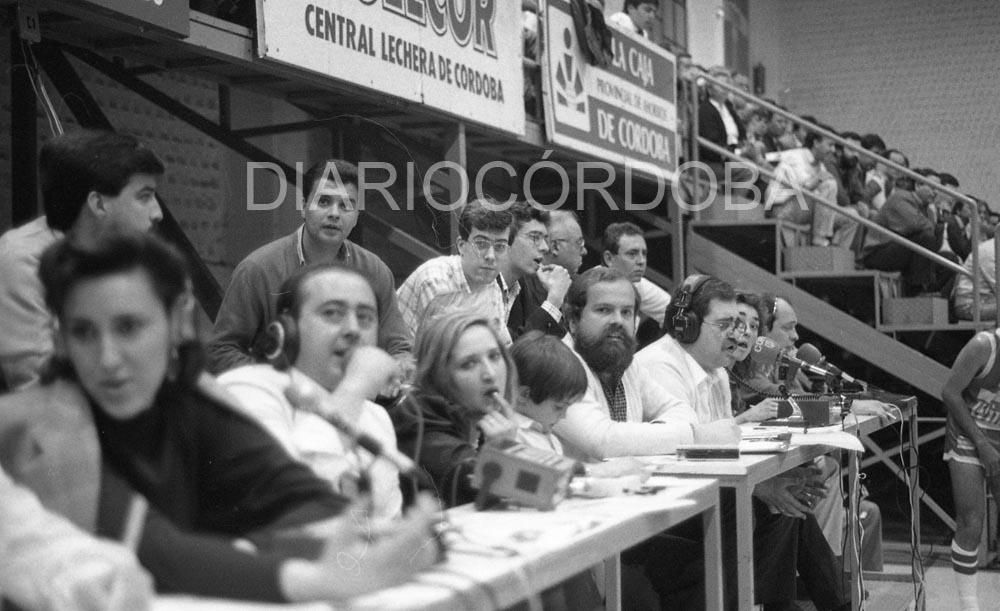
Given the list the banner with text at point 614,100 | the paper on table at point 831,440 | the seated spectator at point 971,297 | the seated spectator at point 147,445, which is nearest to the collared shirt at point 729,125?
the banner with text at point 614,100

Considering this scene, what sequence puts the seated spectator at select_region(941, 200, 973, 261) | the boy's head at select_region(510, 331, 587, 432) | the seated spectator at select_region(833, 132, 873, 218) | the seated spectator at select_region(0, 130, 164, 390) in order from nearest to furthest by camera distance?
the seated spectator at select_region(0, 130, 164, 390)
the boy's head at select_region(510, 331, 587, 432)
the seated spectator at select_region(941, 200, 973, 261)
the seated spectator at select_region(833, 132, 873, 218)

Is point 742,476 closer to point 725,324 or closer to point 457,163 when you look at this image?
point 725,324

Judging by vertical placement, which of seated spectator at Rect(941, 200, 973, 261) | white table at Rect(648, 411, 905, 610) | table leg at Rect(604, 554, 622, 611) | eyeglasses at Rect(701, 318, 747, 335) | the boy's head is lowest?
table leg at Rect(604, 554, 622, 611)

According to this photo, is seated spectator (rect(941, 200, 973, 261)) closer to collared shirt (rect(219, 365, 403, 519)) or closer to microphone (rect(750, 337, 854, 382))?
microphone (rect(750, 337, 854, 382))

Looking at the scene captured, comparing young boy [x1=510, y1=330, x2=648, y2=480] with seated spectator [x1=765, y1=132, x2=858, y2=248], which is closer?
young boy [x1=510, y1=330, x2=648, y2=480]

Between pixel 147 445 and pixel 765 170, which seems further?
pixel 765 170

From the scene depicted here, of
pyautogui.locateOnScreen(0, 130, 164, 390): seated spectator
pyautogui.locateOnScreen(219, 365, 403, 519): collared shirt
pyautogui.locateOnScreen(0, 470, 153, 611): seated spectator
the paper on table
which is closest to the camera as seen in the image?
pyautogui.locateOnScreen(0, 470, 153, 611): seated spectator

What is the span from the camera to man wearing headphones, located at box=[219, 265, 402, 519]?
2.27m

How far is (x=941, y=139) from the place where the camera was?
16656 millimetres

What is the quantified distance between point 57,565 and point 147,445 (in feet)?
0.93

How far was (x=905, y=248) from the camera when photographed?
991 centimetres

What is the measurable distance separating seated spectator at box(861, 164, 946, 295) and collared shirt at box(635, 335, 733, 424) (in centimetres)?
535

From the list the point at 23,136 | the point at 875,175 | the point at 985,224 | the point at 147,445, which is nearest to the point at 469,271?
the point at 23,136

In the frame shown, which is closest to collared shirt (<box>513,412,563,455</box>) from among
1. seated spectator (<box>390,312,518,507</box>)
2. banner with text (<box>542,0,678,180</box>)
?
seated spectator (<box>390,312,518,507</box>)
